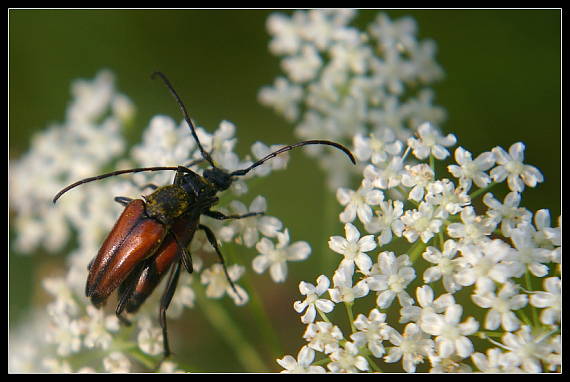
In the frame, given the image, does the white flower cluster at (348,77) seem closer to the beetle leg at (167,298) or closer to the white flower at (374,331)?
the beetle leg at (167,298)

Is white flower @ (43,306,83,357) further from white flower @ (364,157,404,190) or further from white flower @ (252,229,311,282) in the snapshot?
white flower @ (364,157,404,190)

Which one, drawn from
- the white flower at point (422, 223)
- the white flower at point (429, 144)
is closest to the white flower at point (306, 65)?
the white flower at point (429, 144)

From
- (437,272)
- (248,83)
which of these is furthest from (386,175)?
(248,83)

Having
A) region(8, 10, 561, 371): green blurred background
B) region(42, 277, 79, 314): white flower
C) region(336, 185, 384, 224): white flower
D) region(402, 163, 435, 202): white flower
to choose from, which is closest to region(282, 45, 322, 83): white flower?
region(8, 10, 561, 371): green blurred background

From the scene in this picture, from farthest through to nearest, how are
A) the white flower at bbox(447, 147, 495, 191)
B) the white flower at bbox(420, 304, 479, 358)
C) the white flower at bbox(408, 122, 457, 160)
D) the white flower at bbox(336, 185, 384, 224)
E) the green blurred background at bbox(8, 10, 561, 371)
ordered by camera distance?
the green blurred background at bbox(8, 10, 561, 371) < the white flower at bbox(408, 122, 457, 160) < the white flower at bbox(336, 185, 384, 224) < the white flower at bbox(447, 147, 495, 191) < the white flower at bbox(420, 304, 479, 358)

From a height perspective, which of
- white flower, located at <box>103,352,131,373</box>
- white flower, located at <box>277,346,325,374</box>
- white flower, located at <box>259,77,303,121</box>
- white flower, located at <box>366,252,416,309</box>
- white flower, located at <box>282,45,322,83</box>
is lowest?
white flower, located at <box>277,346,325,374</box>
